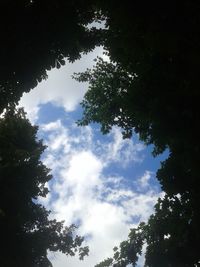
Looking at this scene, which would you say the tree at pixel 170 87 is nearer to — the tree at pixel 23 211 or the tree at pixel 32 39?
the tree at pixel 32 39

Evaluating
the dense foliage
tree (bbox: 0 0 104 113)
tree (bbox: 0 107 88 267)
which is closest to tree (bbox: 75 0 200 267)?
the dense foliage

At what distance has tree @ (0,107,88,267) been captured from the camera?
672 inches

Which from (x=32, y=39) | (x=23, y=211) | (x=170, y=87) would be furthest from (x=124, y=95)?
(x=23, y=211)

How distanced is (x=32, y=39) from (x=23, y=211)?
32.5 ft

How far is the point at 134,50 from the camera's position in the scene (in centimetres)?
1208

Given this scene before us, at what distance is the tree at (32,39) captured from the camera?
12.4 meters

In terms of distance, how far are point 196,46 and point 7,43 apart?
692cm

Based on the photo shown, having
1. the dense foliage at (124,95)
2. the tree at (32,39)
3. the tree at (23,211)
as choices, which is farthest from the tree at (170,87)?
the tree at (23,211)

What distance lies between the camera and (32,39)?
13.0 metres

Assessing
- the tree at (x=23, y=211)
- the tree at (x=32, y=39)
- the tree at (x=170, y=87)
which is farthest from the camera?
the tree at (x=23, y=211)

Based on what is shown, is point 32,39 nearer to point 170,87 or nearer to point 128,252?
point 170,87

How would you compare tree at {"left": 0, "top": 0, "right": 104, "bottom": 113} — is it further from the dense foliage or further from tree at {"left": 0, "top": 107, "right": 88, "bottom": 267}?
tree at {"left": 0, "top": 107, "right": 88, "bottom": 267}

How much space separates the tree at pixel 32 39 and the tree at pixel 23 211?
4223 mm

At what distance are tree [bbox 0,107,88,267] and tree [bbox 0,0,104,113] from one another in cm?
422
